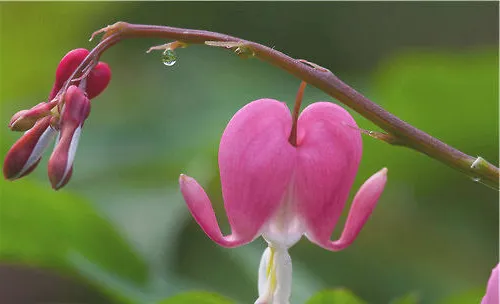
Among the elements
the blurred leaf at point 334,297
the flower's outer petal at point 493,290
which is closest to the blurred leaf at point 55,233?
the blurred leaf at point 334,297

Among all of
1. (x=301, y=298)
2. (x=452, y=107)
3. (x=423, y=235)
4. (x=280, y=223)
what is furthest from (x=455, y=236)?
(x=280, y=223)

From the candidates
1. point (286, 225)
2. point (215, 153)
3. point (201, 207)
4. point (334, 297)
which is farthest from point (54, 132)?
point (215, 153)

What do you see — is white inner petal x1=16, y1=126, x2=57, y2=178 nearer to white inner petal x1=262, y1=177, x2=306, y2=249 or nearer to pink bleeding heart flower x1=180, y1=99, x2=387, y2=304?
pink bleeding heart flower x1=180, y1=99, x2=387, y2=304

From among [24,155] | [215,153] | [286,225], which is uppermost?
[24,155]

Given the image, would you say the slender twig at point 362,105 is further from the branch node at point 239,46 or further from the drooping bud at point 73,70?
the drooping bud at point 73,70

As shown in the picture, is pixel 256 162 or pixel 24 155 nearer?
pixel 24 155

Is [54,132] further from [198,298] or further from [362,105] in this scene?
[198,298]

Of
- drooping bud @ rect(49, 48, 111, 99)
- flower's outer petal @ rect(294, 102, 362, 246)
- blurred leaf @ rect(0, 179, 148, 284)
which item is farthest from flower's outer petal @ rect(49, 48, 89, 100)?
blurred leaf @ rect(0, 179, 148, 284)
